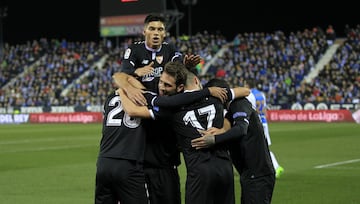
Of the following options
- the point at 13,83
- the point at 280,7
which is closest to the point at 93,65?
the point at 13,83

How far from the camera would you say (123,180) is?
7254 mm

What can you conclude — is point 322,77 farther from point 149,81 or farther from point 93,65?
point 149,81

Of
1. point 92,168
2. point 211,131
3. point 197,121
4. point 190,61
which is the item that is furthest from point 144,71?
point 92,168

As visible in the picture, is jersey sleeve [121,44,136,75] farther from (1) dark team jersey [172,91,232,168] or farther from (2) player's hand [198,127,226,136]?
(2) player's hand [198,127,226,136]

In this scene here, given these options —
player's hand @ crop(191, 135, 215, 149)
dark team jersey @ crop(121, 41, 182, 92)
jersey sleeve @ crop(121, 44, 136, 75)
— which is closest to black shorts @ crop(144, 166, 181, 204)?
player's hand @ crop(191, 135, 215, 149)

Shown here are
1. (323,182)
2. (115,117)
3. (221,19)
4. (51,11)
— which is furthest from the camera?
(51,11)

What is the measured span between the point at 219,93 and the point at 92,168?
37.0ft

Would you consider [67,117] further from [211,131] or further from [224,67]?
[211,131]

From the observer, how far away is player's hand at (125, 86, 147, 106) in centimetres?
740

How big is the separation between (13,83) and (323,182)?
145ft

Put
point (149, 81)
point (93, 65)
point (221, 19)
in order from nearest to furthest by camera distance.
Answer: point (149, 81)
point (93, 65)
point (221, 19)

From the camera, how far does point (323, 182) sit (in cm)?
1477

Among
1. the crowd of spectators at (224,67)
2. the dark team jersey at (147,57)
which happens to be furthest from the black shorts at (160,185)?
the crowd of spectators at (224,67)

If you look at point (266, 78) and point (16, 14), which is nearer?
point (266, 78)
